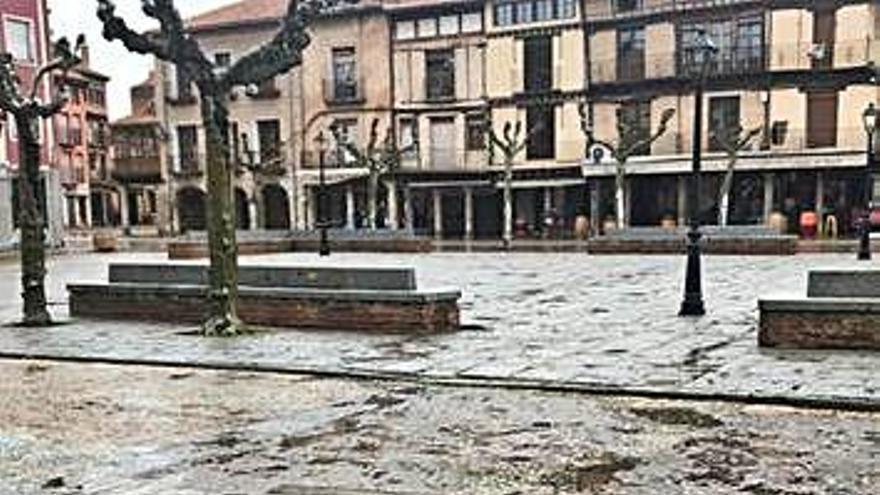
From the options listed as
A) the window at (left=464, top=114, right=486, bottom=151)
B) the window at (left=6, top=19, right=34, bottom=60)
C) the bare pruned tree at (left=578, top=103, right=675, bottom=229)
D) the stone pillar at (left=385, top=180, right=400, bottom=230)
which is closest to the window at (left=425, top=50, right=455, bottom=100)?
the window at (left=464, top=114, right=486, bottom=151)

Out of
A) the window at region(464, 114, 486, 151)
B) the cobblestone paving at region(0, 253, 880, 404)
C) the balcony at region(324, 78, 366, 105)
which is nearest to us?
the cobblestone paving at region(0, 253, 880, 404)

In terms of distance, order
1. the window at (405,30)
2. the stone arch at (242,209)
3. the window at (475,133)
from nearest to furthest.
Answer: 1. the window at (475,133)
2. the window at (405,30)
3. the stone arch at (242,209)

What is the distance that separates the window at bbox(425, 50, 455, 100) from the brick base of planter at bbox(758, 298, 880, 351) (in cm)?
3140

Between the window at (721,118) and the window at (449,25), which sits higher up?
the window at (449,25)

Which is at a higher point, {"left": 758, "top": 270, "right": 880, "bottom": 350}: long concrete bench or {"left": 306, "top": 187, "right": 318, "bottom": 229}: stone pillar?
{"left": 306, "top": 187, "right": 318, "bottom": 229}: stone pillar

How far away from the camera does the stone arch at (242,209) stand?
4319cm

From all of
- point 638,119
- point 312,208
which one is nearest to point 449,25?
point 638,119

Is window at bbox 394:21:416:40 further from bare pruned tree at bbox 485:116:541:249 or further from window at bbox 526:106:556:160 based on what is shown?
window at bbox 526:106:556:160

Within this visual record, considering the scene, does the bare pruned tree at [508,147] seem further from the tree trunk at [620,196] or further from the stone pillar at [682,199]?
the stone pillar at [682,199]

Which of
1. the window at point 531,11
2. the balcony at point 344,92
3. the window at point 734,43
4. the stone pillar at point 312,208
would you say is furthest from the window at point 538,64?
the stone pillar at point 312,208

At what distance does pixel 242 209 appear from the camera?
4381 centimetres

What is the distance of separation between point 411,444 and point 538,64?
1317 inches

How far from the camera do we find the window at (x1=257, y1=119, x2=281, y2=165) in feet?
138

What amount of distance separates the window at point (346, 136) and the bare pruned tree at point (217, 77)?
28429 mm
